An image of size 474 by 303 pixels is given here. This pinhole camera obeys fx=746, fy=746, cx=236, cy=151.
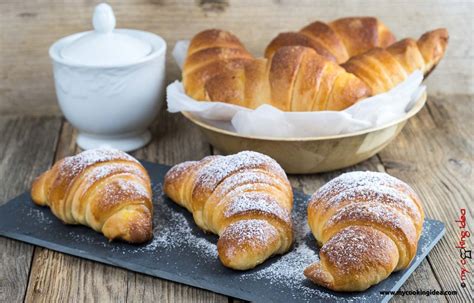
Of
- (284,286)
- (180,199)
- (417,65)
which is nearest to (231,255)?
(284,286)

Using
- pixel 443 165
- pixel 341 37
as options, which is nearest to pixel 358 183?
pixel 443 165

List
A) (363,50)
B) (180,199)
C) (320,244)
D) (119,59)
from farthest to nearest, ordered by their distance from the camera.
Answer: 1. (363,50)
2. (119,59)
3. (180,199)
4. (320,244)

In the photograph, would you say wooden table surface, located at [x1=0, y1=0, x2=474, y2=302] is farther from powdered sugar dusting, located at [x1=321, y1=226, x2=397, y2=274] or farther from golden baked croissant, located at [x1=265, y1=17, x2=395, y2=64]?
powdered sugar dusting, located at [x1=321, y1=226, x2=397, y2=274]

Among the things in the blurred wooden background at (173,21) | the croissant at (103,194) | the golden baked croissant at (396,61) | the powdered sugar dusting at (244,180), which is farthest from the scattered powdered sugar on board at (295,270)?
the blurred wooden background at (173,21)

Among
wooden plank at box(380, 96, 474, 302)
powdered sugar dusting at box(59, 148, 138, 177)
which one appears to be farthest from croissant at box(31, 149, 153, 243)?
wooden plank at box(380, 96, 474, 302)

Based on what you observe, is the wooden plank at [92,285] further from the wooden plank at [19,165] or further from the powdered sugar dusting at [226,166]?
the powdered sugar dusting at [226,166]

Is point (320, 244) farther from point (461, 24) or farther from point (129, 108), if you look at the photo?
point (461, 24)
